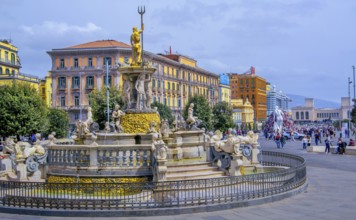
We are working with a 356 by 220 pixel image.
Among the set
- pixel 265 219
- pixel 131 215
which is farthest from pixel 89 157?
pixel 265 219

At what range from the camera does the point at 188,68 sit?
304 feet

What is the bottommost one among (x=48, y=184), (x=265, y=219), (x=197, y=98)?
(x=265, y=219)

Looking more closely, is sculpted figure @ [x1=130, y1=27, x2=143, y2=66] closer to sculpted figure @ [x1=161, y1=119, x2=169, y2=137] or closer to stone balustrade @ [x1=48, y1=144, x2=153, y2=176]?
sculpted figure @ [x1=161, y1=119, x2=169, y2=137]

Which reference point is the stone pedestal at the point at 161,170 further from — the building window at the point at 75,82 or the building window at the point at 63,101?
the building window at the point at 63,101

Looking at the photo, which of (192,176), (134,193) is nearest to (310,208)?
(192,176)

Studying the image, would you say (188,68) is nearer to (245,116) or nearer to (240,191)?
(245,116)

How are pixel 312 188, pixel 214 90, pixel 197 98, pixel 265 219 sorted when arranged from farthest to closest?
pixel 214 90 < pixel 197 98 < pixel 312 188 < pixel 265 219

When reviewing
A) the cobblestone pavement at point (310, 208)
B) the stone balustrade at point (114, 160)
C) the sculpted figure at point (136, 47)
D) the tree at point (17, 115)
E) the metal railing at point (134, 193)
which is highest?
the sculpted figure at point (136, 47)

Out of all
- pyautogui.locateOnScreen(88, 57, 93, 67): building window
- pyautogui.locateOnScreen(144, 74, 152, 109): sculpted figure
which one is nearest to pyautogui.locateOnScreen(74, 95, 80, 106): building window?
pyautogui.locateOnScreen(88, 57, 93, 67): building window

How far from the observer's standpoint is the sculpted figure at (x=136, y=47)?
23562mm

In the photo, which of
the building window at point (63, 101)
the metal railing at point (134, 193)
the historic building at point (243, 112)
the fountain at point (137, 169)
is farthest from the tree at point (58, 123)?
the historic building at point (243, 112)

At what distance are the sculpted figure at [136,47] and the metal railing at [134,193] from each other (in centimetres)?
960

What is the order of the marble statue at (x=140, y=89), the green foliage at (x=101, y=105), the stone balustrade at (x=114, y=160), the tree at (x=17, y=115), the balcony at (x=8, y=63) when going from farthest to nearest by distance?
the balcony at (x=8, y=63), the green foliage at (x=101, y=105), the tree at (x=17, y=115), the marble statue at (x=140, y=89), the stone balustrade at (x=114, y=160)

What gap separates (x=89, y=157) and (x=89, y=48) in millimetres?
57399
